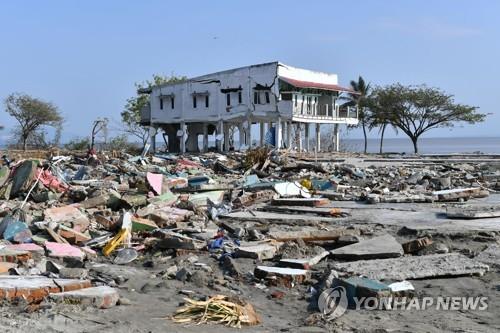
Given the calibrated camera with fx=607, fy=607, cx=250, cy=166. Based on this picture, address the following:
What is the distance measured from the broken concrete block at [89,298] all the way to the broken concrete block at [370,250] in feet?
10.1

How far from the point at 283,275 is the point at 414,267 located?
4.73 feet

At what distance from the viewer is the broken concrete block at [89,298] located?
5.27m

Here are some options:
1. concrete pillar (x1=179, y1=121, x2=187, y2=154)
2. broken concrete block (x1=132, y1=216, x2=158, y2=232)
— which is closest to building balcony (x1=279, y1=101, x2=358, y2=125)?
concrete pillar (x1=179, y1=121, x2=187, y2=154)

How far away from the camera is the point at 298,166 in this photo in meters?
21.5

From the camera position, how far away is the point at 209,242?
8367 mm

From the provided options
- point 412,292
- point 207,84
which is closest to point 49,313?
point 412,292

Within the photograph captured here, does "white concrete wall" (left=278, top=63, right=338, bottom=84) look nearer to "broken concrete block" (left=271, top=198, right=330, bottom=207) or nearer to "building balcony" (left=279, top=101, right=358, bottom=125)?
"building balcony" (left=279, top=101, right=358, bottom=125)

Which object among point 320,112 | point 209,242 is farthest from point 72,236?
point 320,112

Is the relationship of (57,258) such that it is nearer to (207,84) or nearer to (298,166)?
(298,166)

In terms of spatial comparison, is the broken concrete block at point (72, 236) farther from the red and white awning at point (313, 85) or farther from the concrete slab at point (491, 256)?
the red and white awning at point (313, 85)

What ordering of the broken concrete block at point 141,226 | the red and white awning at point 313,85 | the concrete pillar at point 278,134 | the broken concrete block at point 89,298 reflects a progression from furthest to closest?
the concrete pillar at point 278,134
the red and white awning at point 313,85
the broken concrete block at point 141,226
the broken concrete block at point 89,298

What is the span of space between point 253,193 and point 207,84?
96.0 feet

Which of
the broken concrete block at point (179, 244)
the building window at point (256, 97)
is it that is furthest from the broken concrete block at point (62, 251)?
the building window at point (256, 97)

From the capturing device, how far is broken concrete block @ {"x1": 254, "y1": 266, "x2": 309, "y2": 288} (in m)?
6.44
